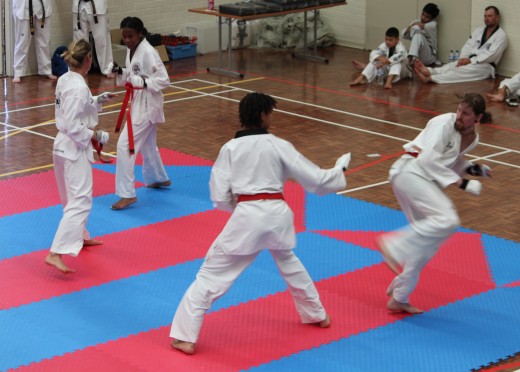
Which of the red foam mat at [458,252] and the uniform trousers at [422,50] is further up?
the uniform trousers at [422,50]

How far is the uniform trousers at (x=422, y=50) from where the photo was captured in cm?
1464

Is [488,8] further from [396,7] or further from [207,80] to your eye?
[207,80]

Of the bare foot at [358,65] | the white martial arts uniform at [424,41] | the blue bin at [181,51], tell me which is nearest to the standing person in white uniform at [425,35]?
the white martial arts uniform at [424,41]

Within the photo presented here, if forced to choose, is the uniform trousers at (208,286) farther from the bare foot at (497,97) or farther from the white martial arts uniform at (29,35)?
the white martial arts uniform at (29,35)

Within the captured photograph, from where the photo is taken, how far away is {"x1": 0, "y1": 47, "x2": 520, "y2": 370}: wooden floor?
30.7ft

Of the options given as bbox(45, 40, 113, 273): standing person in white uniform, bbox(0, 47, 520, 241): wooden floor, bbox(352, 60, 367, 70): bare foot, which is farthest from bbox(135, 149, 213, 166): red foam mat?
bbox(352, 60, 367, 70): bare foot

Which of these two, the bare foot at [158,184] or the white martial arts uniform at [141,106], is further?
the bare foot at [158,184]

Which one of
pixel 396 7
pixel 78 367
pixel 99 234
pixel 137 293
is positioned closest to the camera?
pixel 78 367

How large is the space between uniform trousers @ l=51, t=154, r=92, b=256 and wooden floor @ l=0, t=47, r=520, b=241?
8.75ft

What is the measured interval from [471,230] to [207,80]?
271 inches

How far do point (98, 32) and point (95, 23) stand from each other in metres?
0.14

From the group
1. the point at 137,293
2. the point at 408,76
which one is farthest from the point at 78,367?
the point at 408,76

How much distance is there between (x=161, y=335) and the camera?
6.06 metres

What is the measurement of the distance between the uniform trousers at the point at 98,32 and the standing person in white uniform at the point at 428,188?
889 cm
